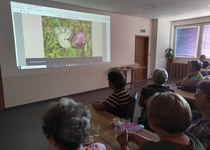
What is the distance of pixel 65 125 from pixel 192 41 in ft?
25.2

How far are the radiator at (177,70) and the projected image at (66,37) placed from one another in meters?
4.51

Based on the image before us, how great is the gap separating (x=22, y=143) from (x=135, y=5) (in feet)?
14.4

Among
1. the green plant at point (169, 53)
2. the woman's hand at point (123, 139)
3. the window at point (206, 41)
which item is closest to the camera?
the woman's hand at point (123, 139)

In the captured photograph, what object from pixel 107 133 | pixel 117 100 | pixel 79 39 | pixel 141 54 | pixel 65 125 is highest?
pixel 79 39

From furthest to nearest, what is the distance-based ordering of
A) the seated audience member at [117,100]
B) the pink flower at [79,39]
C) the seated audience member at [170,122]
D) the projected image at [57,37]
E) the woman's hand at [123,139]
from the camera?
1. the pink flower at [79,39]
2. the projected image at [57,37]
3. the seated audience member at [117,100]
4. the woman's hand at [123,139]
5. the seated audience member at [170,122]

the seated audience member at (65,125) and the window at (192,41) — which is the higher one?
the window at (192,41)

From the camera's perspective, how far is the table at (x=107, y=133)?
116 cm

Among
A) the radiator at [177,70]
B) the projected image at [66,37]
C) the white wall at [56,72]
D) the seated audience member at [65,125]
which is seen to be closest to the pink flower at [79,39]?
the projected image at [66,37]

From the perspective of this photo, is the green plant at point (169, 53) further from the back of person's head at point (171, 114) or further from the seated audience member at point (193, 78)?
the back of person's head at point (171, 114)

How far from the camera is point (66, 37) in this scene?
4398mm

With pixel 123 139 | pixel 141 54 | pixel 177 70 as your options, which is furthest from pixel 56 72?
pixel 177 70

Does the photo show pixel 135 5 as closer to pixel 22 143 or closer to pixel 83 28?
pixel 83 28

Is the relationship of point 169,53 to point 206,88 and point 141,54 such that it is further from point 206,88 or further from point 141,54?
point 206,88

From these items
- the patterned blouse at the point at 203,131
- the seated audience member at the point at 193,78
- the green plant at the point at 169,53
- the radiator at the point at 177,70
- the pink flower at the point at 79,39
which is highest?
the pink flower at the point at 79,39
